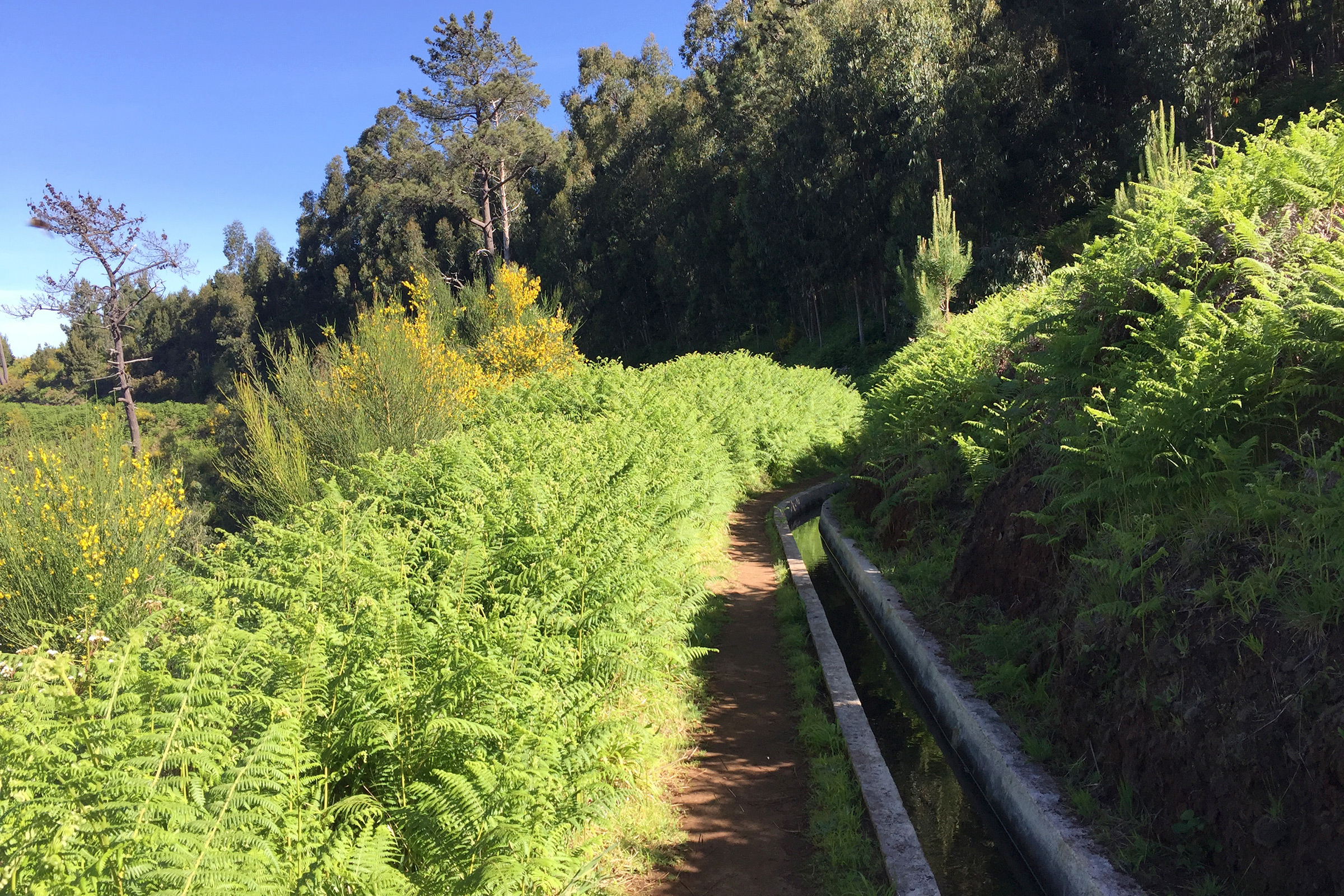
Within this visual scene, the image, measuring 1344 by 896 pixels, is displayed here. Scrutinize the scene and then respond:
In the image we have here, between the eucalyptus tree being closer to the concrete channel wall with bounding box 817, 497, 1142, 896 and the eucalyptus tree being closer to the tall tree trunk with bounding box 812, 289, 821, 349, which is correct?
the tall tree trunk with bounding box 812, 289, 821, 349

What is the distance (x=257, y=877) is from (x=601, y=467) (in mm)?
5050

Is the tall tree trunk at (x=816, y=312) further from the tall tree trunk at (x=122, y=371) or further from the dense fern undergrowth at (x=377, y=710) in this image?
the dense fern undergrowth at (x=377, y=710)

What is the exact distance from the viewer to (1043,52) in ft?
94.9

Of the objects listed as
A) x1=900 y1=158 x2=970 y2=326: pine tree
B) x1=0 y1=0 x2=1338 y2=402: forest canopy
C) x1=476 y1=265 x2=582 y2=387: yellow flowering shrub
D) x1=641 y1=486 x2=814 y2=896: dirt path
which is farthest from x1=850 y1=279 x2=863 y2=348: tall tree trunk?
x1=641 y1=486 x2=814 y2=896: dirt path

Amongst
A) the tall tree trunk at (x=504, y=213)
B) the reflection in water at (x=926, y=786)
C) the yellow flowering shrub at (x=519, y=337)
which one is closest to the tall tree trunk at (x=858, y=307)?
the tall tree trunk at (x=504, y=213)

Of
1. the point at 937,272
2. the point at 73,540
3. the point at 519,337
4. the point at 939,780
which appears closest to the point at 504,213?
the point at 519,337

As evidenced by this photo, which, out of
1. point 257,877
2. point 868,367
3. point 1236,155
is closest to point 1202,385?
point 1236,155

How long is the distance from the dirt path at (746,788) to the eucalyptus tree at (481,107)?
88.7ft

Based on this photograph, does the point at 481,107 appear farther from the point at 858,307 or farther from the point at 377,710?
the point at 377,710

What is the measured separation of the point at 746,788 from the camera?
5070mm

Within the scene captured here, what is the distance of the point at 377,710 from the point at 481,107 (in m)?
33.6

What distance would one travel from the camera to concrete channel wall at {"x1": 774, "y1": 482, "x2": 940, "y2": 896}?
402cm

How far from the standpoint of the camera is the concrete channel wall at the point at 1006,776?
150 inches

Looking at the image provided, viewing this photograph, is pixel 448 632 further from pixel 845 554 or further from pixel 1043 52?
pixel 1043 52
